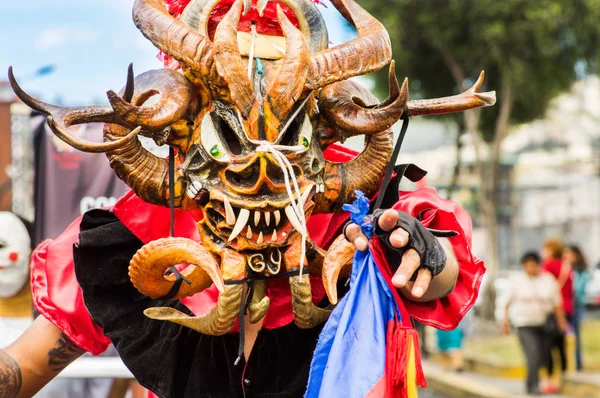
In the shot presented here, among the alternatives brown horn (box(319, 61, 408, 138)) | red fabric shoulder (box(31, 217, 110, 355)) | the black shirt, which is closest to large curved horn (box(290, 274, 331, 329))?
the black shirt

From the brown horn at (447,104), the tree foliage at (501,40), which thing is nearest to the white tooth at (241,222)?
the brown horn at (447,104)

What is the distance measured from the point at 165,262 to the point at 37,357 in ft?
2.61

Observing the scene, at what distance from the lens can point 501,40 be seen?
15.7 meters

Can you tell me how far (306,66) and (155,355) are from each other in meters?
1.05

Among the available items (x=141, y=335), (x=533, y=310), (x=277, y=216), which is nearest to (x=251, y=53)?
(x=277, y=216)

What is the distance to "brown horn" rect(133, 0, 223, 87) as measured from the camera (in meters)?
2.64

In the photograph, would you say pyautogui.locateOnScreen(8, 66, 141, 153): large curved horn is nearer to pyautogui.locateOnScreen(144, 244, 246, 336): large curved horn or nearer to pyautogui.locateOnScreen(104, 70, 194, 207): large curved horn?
pyautogui.locateOnScreen(104, 70, 194, 207): large curved horn

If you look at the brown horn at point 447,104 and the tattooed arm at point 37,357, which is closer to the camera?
the brown horn at point 447,104

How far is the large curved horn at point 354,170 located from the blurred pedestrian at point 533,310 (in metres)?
7.62

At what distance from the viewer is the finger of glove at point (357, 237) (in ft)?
8.27

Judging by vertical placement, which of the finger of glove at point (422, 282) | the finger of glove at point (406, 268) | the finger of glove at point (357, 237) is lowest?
the finger of glove at point (422, 282)

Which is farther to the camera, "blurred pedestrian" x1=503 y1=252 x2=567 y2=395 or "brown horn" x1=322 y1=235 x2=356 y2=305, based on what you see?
"blurred pedestrian" x1=503 y1=252 x2=567 y2=395

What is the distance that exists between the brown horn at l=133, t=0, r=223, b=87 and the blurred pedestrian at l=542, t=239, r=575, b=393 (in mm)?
8351

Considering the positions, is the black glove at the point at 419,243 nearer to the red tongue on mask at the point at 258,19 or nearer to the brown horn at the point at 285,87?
the brown horn at the point at 285,87
